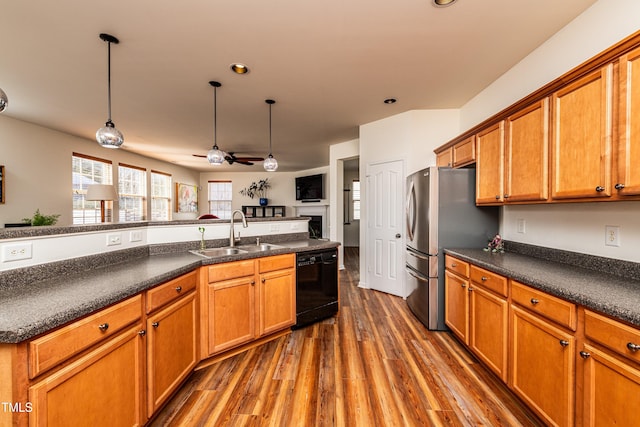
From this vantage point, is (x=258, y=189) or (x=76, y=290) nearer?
(x=76, y=290)

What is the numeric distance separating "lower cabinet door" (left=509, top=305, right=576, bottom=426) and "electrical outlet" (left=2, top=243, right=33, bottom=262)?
9.29ft

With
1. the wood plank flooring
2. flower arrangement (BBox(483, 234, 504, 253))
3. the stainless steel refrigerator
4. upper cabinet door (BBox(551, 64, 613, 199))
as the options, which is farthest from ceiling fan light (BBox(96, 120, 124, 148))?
flower arrangement (BBox(483, 234, 504, 253))

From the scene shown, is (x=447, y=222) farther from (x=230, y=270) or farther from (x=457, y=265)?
(x=230, y=270)

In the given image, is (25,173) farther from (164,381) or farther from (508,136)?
(508,136)

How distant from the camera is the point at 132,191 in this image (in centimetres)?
664

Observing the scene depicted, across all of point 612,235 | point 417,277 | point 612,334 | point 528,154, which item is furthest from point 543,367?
point 417,277

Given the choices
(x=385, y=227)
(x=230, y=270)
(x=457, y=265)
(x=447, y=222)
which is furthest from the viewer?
(x=385, y=227)

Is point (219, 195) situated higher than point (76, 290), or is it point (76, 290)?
point (219, 195)

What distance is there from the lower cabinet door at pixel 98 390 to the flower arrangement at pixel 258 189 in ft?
27.4

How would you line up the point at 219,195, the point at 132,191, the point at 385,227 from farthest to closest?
the point at 219,195
the point at 132,191
the point at 385,227

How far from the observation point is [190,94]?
3281 mm

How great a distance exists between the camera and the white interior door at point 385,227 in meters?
3.93

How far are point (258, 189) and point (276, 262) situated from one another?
7399 millimetres

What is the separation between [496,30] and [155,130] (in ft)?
16.5
